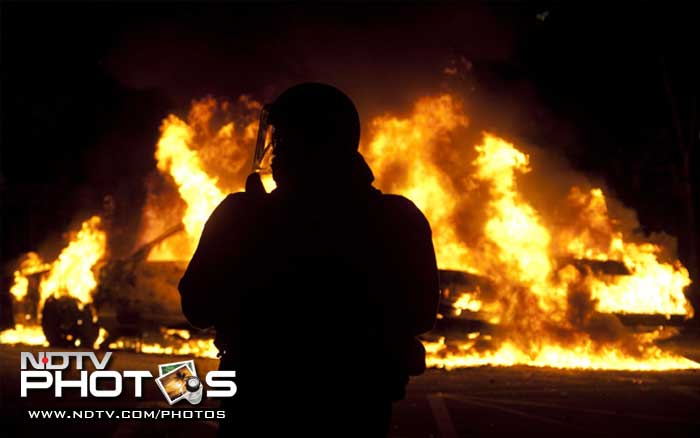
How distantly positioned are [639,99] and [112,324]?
14.5 meters

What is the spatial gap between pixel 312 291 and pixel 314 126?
0.49m

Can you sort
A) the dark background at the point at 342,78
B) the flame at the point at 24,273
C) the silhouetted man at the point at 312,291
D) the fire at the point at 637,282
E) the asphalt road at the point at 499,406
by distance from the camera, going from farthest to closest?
the flame at the point at 24,273 → the dark background at the point at 342,78 → the fire at the point at 637,282 → the asphalt road at the point at 499,406 → the silhouetted man at the point at 312,291

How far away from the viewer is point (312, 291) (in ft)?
5.37

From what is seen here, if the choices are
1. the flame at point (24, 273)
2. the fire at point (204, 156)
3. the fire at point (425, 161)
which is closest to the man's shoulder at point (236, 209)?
the fire at point (204, 156)

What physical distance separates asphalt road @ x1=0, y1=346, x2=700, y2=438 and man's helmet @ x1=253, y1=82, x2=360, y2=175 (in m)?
3.88

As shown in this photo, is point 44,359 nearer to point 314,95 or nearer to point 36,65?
point 314,95

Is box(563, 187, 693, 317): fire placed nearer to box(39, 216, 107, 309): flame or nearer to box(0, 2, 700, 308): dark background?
box(0, 2, 700, 308): dark background

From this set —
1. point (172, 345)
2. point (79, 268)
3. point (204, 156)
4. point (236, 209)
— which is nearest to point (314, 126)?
point (236, 209)

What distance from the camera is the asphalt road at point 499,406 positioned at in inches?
206

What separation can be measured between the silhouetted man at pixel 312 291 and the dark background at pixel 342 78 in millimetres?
11819

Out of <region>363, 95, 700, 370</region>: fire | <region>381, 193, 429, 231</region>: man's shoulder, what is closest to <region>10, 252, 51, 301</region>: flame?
<region>363, 95, 700, 370</region>: fire

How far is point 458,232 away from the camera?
1184cm

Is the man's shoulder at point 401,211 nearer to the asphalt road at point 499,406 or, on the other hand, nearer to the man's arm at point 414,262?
the man's arm at point 414,262

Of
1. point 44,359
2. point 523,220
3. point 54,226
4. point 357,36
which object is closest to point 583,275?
point 523,220
